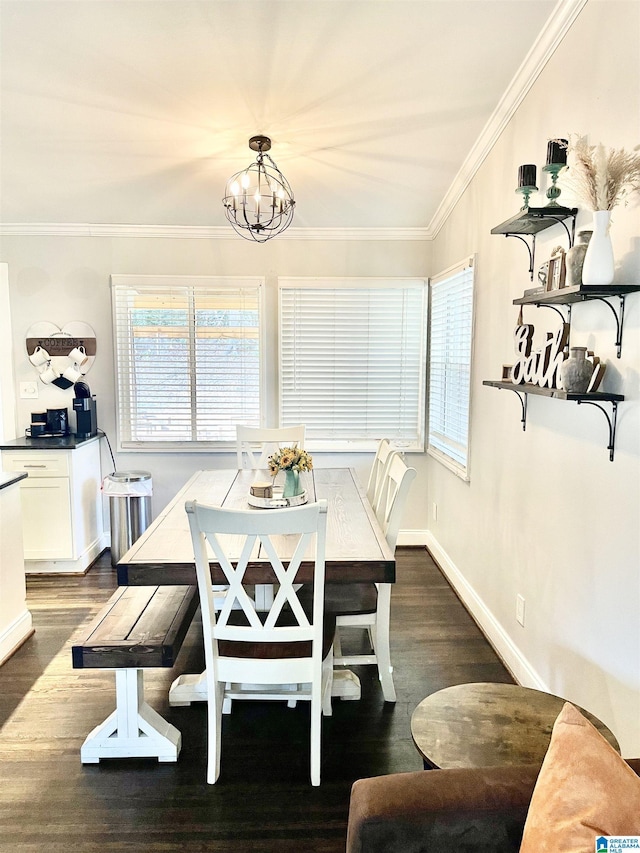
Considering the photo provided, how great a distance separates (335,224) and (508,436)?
2.25m

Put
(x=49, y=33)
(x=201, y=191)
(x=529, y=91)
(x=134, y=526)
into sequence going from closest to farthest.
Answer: (x=49, y=33) < (x=529, y=91) < (x=201, y=191) < (x=134, y=526)

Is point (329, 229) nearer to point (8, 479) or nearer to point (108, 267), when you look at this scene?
point (108, 267)

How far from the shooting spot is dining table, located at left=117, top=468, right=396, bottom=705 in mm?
1961

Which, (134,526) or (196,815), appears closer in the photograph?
(196,815)

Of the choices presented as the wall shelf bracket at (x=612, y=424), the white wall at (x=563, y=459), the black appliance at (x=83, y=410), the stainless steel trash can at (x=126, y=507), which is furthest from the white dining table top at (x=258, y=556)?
the black appliance at (x=83, y=410)

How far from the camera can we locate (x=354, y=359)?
4371 millimetres

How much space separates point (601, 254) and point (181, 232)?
328 cm

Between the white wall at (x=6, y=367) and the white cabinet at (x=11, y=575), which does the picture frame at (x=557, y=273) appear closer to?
the white cabinet at (x=11, y=575)

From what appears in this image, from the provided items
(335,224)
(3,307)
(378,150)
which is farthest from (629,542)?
(3,307)

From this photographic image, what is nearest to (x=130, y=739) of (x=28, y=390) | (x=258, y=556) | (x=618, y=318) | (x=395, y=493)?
(x=258, y=556)

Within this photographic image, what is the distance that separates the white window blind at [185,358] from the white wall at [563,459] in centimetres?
180

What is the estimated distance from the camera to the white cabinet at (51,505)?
382cm

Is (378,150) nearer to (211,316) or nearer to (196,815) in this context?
(211,316)

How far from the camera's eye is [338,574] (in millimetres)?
2002
